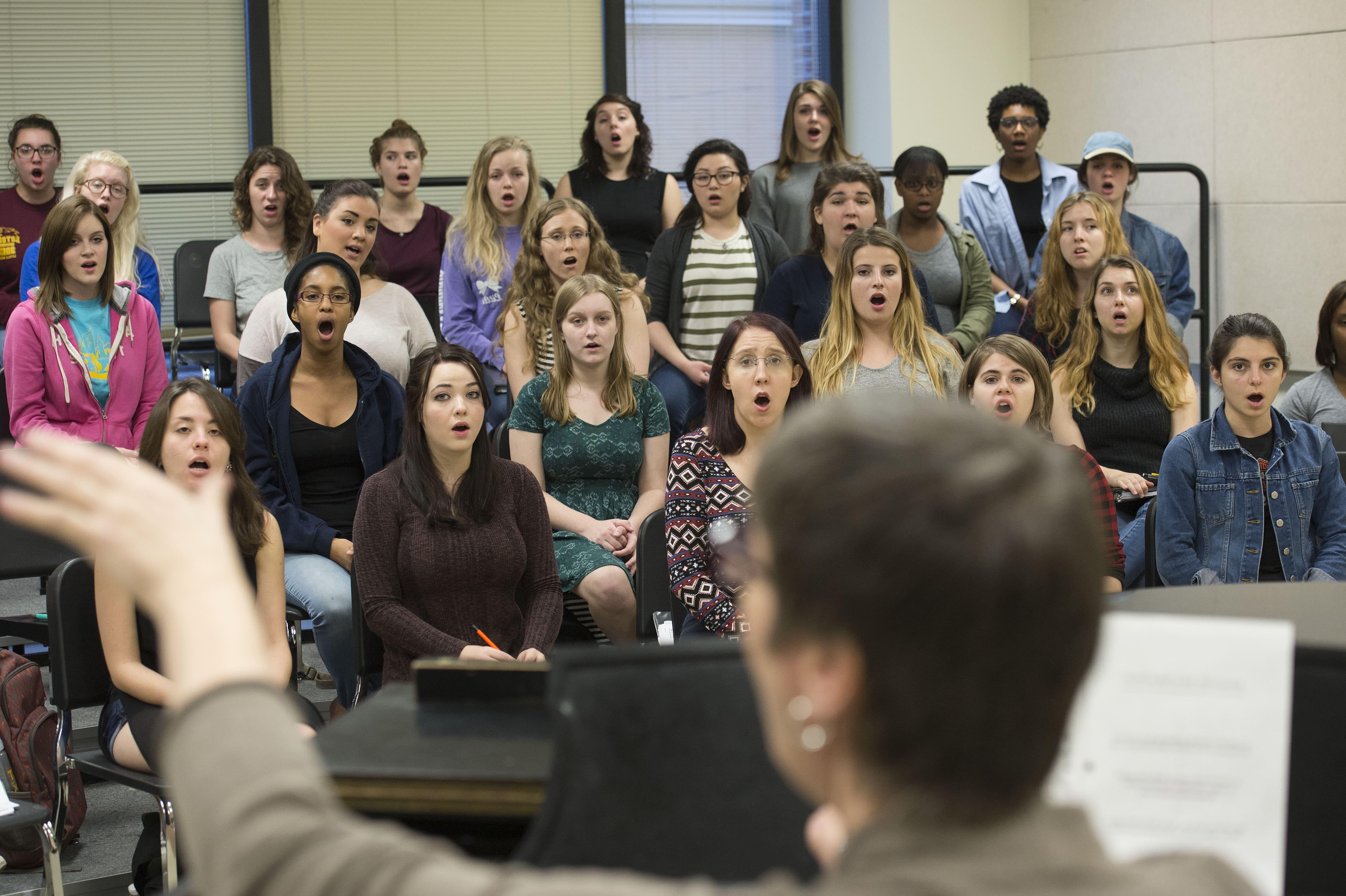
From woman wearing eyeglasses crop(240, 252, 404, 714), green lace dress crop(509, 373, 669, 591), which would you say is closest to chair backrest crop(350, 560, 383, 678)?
woman wearing eyeglasses crop(240, 252, 404, 714)

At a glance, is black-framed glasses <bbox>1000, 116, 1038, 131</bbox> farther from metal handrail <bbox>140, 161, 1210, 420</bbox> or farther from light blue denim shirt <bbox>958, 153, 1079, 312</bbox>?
metal handrail <bbox>140, 161, 1210, 420</bbox>

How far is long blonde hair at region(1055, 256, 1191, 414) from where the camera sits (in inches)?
149

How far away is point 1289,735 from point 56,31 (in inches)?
256

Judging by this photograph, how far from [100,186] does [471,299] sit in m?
1.36

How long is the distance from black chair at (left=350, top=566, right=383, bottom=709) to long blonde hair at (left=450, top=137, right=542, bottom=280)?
173 centimetres

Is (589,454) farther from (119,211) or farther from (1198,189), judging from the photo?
(1198,189)

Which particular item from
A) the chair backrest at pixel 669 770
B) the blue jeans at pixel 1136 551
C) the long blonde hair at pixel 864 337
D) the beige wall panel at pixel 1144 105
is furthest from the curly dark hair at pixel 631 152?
the chair backrest at pixel 669 770

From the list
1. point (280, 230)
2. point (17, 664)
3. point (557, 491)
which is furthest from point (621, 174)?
point (17, 664)

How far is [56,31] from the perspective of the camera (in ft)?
20.0

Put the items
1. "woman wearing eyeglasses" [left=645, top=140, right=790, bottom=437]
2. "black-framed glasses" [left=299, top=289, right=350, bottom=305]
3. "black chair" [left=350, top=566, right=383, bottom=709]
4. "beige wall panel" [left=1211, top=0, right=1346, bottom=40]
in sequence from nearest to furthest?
1. "black chair" [left=350, top=566, right=383, bottom=709]
2. "black-framed glasses" [left=299, top=289, right=350, bottom=305]
3. "woman wearing eyeglasses" [left=645, top=140, right=790, bottom=437]
4. "beige wall panel" [left=1211, top=0, right=1346, bottom=40]

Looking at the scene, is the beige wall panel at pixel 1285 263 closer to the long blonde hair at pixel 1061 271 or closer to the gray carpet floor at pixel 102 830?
the long blonde hair at pixel 1061 271

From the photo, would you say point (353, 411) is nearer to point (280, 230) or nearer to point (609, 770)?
point (280, 230)

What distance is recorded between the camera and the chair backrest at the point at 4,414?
3.76 m

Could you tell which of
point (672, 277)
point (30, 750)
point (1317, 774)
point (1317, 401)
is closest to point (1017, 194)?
point (1317, 401)
